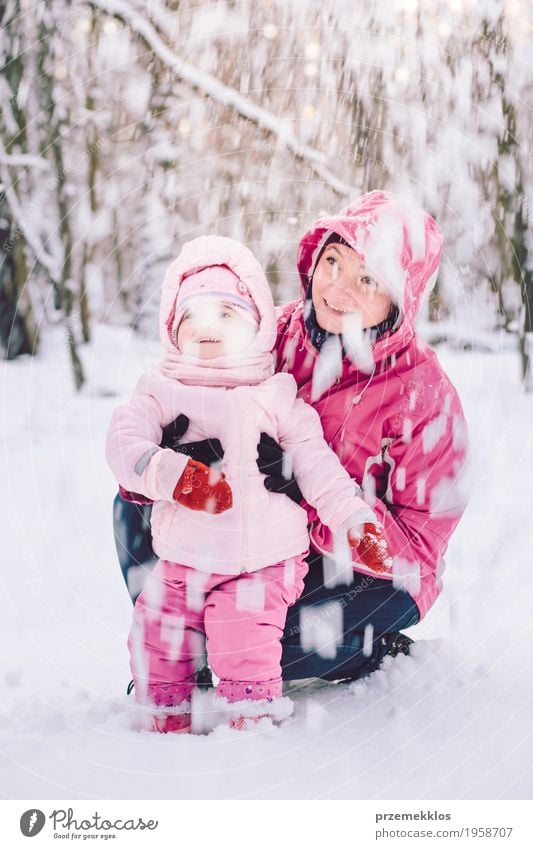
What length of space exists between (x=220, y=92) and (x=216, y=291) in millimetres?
1259

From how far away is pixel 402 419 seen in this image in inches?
59.4

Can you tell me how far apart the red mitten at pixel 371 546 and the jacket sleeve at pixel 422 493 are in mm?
116

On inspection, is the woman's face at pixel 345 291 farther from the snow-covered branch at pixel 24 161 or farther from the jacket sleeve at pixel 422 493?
the snow-covered branch at pixel 24 161

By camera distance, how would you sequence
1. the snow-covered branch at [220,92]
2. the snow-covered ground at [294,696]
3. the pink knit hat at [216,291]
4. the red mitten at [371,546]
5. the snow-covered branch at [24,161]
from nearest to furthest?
the snow-covered ground at [294,696] < the red mitten at [371,546] < the pink knit hat at [216,291] < the snow-covered branch at [220,92] < the snow-covered branch at [24,161]

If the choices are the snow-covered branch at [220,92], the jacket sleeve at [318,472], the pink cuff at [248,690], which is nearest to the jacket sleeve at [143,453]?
the jacket sleeve at [318,472]

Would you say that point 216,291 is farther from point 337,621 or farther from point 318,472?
point 337,621

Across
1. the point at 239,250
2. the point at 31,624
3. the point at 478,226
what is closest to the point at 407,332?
the point at 239,250

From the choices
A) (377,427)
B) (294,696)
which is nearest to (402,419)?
(377,427)

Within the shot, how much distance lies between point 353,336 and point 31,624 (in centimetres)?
111

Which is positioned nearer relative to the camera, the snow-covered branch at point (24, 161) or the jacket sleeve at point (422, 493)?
the jacket sleeve at point (422, 493)

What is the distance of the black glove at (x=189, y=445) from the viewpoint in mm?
1404
